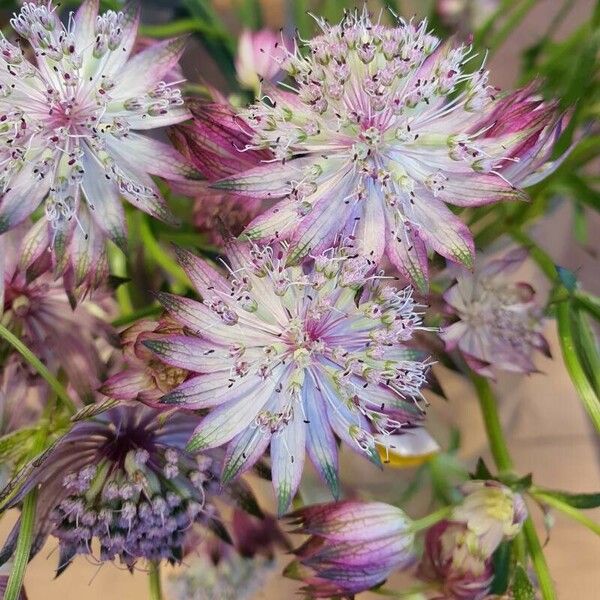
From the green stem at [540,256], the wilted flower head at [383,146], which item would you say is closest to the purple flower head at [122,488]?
the wilted flower head at [383,146]

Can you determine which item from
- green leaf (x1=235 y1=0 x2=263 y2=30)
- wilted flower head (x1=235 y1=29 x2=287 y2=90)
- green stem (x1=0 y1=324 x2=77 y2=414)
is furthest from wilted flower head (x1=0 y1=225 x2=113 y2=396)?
green leaf (x1=235 y1=0 x2=263 y2=30)

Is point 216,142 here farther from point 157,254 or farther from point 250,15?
point 250,15

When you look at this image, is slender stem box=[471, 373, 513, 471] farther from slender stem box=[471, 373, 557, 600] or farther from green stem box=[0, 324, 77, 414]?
green stem box=[0, 324, 77, 414]

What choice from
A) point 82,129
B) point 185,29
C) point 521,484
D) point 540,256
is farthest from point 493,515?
point 185,29

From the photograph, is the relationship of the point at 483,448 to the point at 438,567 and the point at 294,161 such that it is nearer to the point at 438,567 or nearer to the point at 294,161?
the point at 438,567

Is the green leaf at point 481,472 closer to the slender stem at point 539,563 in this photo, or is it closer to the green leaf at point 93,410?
the slender stem at point 539,563
